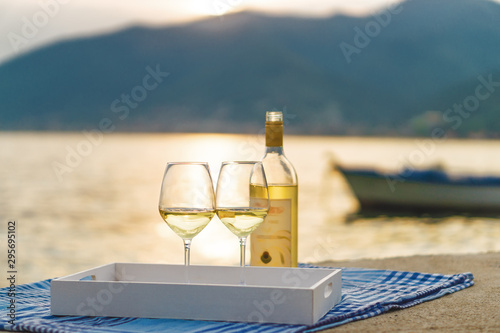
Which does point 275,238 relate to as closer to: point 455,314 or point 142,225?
point 455,314

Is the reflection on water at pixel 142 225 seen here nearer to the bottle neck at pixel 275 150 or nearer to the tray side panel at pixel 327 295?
the bottle neck at pixel 275 150

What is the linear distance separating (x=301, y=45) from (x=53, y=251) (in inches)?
1511

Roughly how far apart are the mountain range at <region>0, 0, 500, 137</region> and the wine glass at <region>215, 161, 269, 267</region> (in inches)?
1662

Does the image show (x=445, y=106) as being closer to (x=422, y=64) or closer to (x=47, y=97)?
(x=422, y=64)

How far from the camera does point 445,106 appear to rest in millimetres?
44125

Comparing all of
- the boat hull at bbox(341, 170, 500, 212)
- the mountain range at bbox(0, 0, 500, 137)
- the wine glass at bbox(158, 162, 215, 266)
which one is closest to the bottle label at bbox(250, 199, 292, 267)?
the wine glass at bbox(158, 162, 215, 266)

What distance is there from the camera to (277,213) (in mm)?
1603

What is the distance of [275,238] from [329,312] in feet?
0.83

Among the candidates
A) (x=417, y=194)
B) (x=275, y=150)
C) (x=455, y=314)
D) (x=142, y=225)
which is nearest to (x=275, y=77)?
(x=417, y=194)

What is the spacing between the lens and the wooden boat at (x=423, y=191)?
15867 mm

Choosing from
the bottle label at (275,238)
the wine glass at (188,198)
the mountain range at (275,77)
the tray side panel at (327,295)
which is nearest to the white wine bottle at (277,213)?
the bottle label at (275,238)

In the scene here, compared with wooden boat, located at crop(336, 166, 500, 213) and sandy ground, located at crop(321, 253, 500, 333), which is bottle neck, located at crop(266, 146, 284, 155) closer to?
sandy ground, located at crop(321, 253, 500, 333)

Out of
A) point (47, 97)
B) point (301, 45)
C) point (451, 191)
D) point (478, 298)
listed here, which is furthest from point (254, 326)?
point (47, 97)

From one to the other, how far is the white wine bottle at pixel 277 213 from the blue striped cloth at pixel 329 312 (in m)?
0.20
